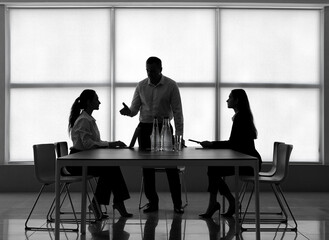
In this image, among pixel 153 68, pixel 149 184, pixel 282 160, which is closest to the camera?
pixel 282 160

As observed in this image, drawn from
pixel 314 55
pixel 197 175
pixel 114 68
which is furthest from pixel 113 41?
pixel 314 55

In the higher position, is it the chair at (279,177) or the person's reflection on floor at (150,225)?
the chair at (279,177)

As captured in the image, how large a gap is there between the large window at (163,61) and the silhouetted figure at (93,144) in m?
2.86

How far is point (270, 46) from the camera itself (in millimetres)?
8516

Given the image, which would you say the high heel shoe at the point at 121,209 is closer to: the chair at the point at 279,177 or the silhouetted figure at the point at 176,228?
the silhouetted figure at the point at 176,228

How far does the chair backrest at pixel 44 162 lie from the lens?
494cm

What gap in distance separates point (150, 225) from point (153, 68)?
1.69m

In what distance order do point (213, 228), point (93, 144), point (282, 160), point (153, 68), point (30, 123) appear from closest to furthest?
point (213, 228), point (282, 160), point (93, 144), point (153, 68), point (30, 123)

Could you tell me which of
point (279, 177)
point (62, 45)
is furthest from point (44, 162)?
point (62, 45)

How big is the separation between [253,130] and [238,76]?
3.25 metres

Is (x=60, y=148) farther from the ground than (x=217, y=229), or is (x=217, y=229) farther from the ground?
(x=60, y=148)

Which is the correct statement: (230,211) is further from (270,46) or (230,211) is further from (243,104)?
(270,46)

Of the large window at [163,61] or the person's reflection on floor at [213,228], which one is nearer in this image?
the person's reflection on floor at [213,228]

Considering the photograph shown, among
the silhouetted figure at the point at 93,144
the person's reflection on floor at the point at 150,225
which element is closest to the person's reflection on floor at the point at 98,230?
the silhouetted figure at the point at 93,144
